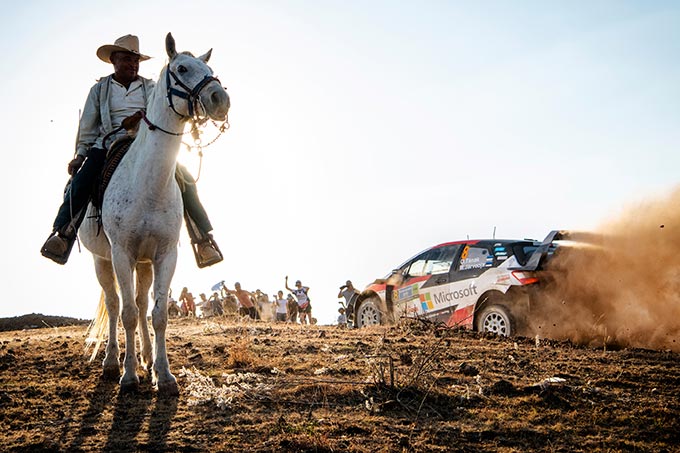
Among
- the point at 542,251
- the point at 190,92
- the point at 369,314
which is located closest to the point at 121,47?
the point at 190,92

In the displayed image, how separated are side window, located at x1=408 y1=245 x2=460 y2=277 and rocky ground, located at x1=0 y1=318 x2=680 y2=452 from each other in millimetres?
4387

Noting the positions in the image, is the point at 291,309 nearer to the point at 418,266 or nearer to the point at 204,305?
the point at 204,305

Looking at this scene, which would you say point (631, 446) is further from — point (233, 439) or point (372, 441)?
point (233, 439)

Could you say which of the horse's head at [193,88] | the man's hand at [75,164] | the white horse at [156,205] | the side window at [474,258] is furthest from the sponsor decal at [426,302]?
the horse's head at [193,88]

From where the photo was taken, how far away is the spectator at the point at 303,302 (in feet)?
75.3

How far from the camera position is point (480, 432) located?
515 centimetres

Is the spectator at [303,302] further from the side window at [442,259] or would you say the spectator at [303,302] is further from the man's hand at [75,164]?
the man's hand at [75,164]

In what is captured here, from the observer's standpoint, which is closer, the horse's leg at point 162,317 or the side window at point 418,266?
the horse's leg at point 162,317

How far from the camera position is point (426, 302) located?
1339 cm

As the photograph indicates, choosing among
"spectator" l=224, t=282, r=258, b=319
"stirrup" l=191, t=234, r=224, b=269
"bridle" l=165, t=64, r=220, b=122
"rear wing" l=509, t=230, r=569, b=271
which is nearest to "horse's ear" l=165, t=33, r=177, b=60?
"bridle" l=165, t=64, r=220, b=122

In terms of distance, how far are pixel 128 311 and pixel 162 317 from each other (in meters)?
0.41

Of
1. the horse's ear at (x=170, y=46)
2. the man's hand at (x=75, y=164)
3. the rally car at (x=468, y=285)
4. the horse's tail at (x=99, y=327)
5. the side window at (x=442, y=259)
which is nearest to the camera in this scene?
the horse's ear at (x=170, y=46)

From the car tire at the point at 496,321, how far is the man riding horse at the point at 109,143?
5481 mm

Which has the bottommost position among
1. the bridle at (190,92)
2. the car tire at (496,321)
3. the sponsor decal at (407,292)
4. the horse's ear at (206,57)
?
the car tire at (496,321)
